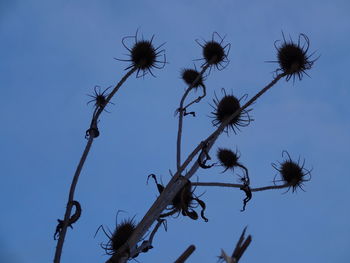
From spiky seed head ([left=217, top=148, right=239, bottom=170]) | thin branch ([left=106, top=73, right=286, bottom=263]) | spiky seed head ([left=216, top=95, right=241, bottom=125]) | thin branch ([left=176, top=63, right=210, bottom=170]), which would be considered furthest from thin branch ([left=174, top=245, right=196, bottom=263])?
spiky seed head ([left=217, top=148, right=239, bottom=170])

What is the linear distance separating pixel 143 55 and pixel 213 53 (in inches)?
50.4

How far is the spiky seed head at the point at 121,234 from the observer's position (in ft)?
14.0

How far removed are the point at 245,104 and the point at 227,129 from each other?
515 millimetres

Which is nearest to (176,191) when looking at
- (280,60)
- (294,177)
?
(294,177)

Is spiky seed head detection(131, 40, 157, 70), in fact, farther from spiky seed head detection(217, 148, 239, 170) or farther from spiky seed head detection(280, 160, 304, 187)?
spiky seed head detection(280, 160, 304, 187)

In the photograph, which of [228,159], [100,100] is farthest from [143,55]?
[228,159]

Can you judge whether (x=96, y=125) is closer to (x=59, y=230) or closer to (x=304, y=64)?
(x=59, y=230)

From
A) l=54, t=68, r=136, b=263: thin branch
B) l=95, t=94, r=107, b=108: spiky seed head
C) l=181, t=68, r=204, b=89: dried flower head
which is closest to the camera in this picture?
l=54, t=68, r=136, b=263: thin branch

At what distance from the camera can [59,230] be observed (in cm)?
384

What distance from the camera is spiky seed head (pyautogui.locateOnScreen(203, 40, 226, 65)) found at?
6203 mm

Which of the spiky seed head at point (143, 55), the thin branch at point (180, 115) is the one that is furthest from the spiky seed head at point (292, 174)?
the spiky seed head at point (143, 55)

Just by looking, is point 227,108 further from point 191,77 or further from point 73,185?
point 73,185

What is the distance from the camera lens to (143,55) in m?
5.43

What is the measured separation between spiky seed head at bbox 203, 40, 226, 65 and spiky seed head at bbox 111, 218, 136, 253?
2862 millimetres
